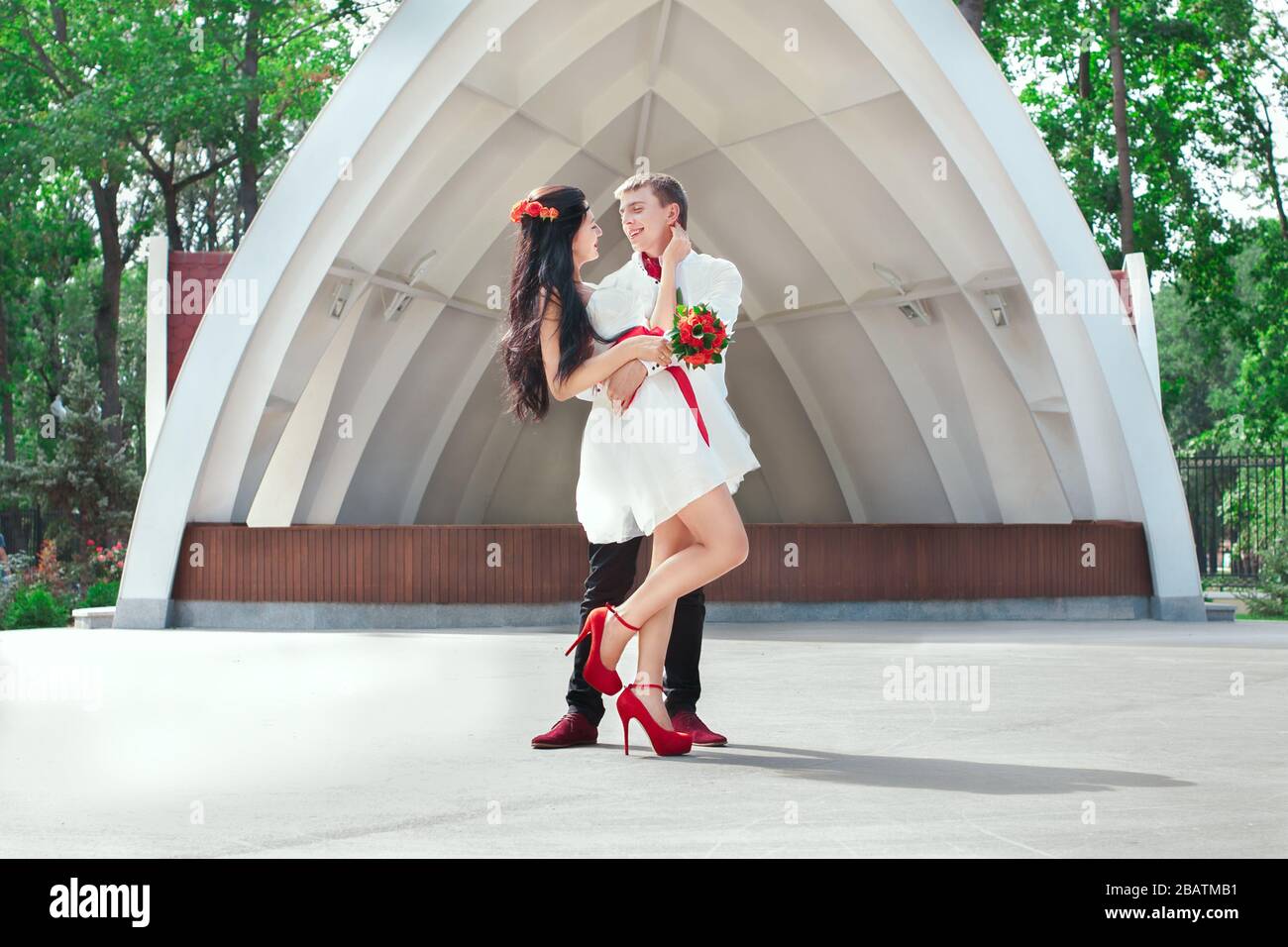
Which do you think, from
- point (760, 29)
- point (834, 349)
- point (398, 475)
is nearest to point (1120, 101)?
point (834, 349)

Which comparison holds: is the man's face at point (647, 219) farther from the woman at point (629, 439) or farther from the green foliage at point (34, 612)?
the green foliage at point (34, 612)

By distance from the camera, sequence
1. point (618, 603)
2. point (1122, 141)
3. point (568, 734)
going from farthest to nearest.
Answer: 1. point (1122, 141)
2. point (618, 603)
3. point (568, 734)

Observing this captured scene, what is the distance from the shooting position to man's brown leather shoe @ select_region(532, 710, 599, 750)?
5652 mm

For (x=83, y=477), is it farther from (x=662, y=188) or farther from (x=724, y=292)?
(x=724, y=292)

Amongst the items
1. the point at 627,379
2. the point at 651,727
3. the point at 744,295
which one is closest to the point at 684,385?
the point at 627,379

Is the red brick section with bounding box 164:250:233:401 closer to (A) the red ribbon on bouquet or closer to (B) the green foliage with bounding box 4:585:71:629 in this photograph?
(B) the green foliage with bounding box 4:585:71:629

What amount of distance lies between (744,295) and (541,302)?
16226mm

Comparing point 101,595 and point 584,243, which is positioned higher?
point 584,243

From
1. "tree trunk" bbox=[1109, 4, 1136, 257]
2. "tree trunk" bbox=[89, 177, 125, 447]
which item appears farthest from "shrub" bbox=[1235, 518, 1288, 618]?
"tree trunk" bbox=[89, 177, 125, 447]

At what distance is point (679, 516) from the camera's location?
5.48m

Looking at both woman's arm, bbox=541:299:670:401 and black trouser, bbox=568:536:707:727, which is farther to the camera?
black trouser, bbox=568:536:707:727

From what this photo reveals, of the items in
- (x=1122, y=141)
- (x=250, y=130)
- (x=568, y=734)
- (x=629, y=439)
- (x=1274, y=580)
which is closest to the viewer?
(x=629, y=439)

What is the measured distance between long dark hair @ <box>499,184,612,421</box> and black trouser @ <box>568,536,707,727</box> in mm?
689

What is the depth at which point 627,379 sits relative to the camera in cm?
538
